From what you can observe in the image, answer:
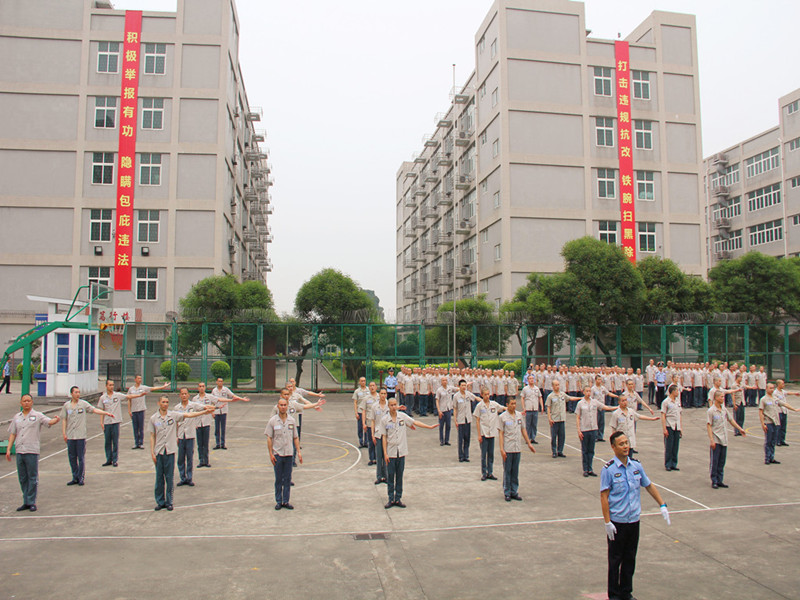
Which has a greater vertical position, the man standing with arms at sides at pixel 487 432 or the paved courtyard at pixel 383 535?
the man standing with arms at sides at pixel 487 432

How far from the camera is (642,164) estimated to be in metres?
42.8

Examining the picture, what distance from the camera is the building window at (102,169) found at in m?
39.3

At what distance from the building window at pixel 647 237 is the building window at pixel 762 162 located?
2352cm

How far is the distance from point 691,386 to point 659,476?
1476cm

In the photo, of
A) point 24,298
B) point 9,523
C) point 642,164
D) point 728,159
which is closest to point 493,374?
point 9,523

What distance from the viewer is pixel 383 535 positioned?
28.3ft

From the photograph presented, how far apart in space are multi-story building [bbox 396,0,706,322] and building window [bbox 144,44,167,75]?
75.8 ft

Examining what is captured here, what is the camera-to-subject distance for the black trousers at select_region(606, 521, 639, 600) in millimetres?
6207

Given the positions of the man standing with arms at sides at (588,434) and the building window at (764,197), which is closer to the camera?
the man standing with arms at sides at (588,434)

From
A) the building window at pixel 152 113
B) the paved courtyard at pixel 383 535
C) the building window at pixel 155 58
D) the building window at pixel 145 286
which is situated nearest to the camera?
the paved courtyard at pixel 383 535

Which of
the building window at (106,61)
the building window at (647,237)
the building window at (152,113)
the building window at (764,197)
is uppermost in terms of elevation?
the building window at (106,61)

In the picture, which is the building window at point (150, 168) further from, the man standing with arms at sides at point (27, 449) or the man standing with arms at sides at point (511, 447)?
the man standing with arms at sides at point (511, 447)

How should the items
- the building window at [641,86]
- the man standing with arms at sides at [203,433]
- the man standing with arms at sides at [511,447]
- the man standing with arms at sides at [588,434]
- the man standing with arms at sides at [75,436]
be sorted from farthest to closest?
1. the building window at [641,86]
2. the man standing with arms at sides at [203,433]
3. the man standing with arms at sides at [588,434]
4. the man standing with arms at sides at [75,436]
5. the man standing with arms at sides at [511,447]

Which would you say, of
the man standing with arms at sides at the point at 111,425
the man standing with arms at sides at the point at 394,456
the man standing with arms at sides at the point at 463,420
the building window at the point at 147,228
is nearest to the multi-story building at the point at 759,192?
the man standing with arms at sides at the point at 463,420
